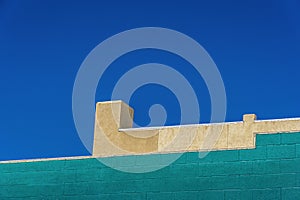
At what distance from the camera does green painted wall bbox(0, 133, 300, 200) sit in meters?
12.5

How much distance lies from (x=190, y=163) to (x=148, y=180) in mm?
937

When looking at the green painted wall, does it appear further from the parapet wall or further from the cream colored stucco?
the cream colored stucco

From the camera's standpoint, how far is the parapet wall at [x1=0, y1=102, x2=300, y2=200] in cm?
1253

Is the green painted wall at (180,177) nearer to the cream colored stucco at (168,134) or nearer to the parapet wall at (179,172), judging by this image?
the parapet wall at (179,172)

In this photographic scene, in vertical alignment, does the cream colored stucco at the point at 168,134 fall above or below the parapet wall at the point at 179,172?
above

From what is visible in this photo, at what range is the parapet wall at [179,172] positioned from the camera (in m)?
12.5

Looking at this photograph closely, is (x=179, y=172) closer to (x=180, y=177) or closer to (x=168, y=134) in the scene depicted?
(x=180, y=177)

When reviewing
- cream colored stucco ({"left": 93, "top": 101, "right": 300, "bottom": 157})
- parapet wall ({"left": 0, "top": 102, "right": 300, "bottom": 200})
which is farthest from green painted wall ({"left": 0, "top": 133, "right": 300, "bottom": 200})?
cream colored stucco ({"left": 93, "top": 101, "right": 300, "bottom": 157})

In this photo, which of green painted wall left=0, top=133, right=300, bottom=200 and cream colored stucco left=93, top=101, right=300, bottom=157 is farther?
cream colored stucco left=93, top=101, right=300, bottom=157

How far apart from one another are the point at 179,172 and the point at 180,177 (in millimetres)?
108

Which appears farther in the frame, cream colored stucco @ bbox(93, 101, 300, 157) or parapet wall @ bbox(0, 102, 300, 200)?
cream colored stucco @ bbox(93, 101, 300, 157)

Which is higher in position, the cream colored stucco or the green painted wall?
the cream colored stucco

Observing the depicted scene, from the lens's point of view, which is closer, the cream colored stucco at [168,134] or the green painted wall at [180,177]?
the green painted wall at [180,177]

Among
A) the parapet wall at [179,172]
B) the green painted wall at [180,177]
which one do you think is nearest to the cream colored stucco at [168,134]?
the parapet wall at [179,172]
